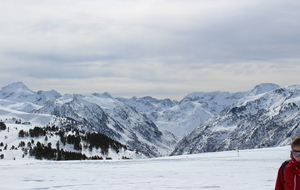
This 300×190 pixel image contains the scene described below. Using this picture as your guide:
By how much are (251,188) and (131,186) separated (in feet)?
21.9

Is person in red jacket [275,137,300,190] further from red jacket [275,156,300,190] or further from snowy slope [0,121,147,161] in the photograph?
snowy slope [0,121,147,161]

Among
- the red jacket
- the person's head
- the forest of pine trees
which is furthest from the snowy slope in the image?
the person's head

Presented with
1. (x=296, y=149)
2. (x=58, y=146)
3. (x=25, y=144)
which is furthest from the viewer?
(x=58, y=146)

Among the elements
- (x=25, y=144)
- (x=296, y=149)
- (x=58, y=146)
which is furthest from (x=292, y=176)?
(x=58, y=146)

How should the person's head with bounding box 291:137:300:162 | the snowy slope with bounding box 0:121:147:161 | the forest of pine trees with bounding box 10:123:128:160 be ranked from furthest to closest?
the forest of pine trees with bounding box 10:123:128:160 → the snowy slope with bounding box 0:121:147:161 → the person's head with bounding box 291:137:300:162

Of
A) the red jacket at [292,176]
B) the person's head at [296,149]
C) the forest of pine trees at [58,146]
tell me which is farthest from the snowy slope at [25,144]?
the person's head at [296,149]

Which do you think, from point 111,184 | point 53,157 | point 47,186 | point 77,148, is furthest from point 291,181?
point 77,148

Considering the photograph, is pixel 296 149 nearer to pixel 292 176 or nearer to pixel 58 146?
pixel 292 176

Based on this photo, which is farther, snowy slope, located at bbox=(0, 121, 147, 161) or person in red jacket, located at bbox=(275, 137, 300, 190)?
snowy slope, located at bbox=(0, 121, 147, 161)

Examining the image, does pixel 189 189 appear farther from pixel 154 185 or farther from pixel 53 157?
pixel 53 157

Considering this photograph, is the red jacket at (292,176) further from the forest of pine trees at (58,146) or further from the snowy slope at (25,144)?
the snowy slope at (25,144)

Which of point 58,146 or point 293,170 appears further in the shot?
point 58,146

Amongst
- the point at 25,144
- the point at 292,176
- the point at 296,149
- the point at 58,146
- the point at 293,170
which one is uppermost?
the point at 296,149


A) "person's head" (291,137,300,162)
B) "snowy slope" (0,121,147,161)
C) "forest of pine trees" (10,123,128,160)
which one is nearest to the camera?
"person's head" (291,137,300,162)
